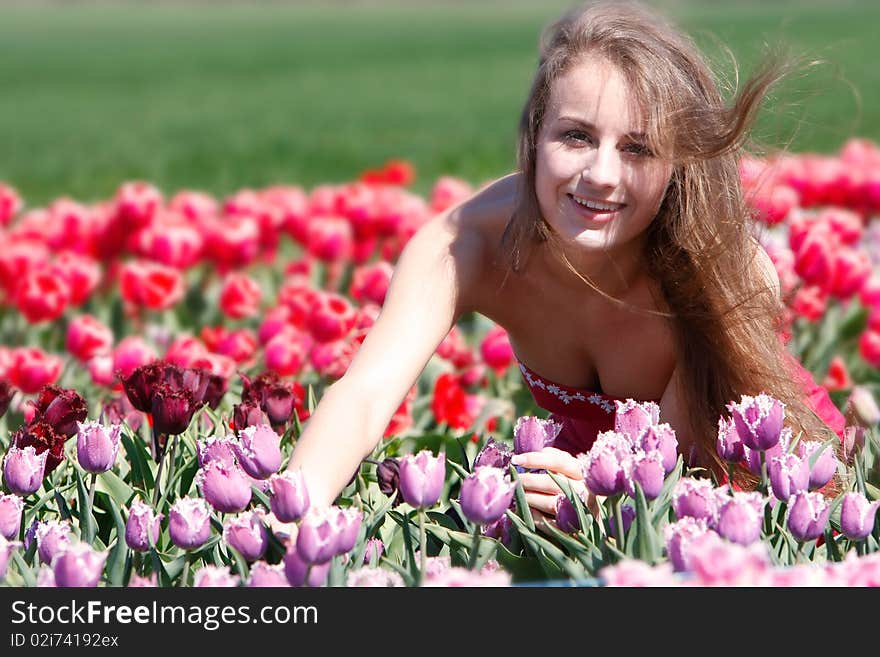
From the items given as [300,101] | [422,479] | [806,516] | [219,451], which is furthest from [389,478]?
[300,101]

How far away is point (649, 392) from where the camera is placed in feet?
8.67

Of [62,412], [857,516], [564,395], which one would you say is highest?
[564,395]

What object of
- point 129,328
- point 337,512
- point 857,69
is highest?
point 857,69

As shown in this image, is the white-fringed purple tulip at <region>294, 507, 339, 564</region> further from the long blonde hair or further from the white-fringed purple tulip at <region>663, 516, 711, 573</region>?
the long blonde hair

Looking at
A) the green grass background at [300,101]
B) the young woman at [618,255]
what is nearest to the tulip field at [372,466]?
the young woman at [618,255]

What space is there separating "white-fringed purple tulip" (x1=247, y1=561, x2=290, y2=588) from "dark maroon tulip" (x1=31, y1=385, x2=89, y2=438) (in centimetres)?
71

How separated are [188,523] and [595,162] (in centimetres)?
94

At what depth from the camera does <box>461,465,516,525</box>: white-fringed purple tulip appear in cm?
167

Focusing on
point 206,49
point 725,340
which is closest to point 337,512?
point 725,340

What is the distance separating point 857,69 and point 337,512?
674 inches

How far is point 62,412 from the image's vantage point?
2162 millimetres

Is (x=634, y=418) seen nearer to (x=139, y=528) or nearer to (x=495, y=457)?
(x=495, y=457)

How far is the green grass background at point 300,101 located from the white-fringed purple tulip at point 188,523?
1376 millimetres
